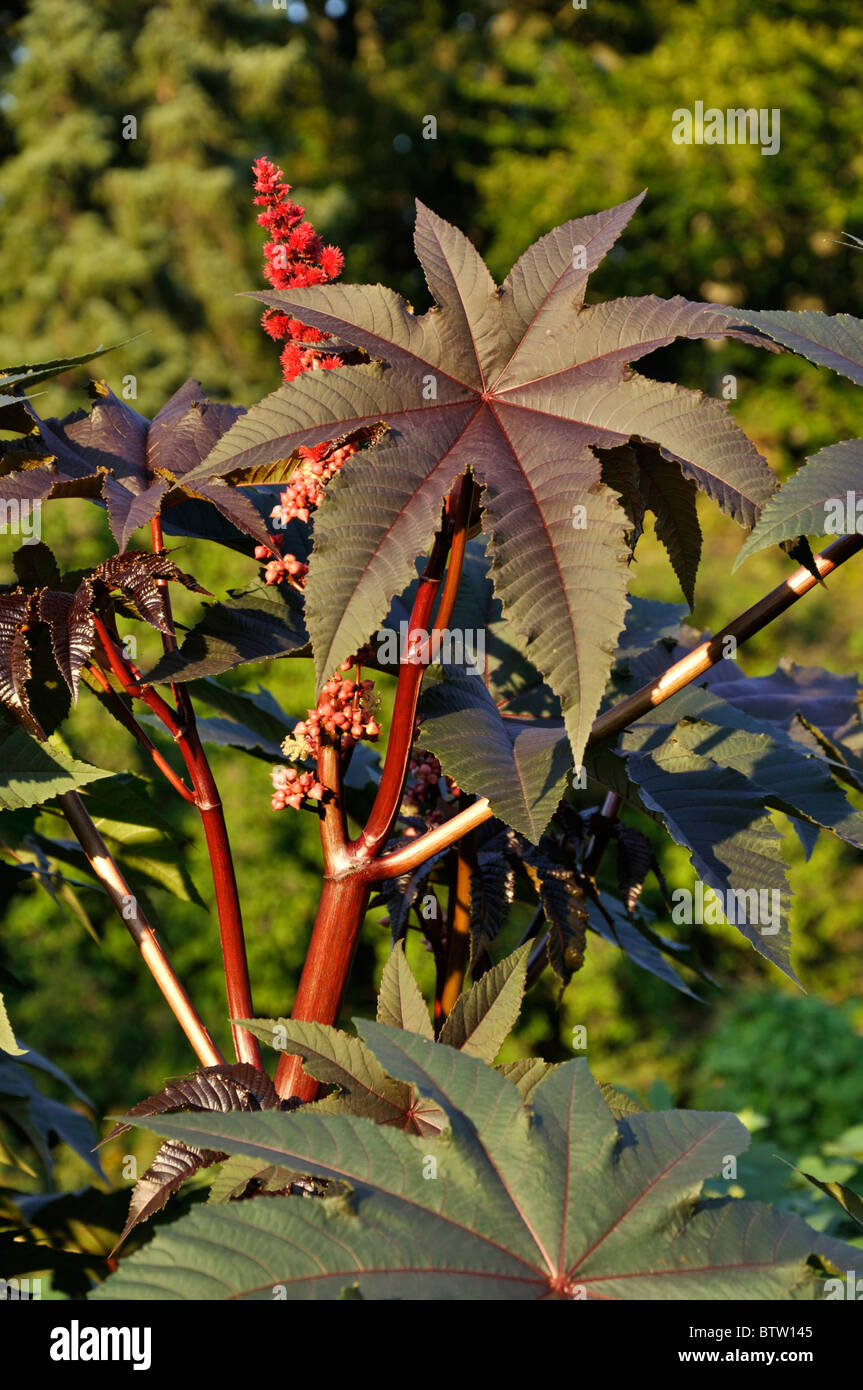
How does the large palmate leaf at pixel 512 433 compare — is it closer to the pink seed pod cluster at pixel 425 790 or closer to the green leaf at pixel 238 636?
the green leaf at pixel 238 636

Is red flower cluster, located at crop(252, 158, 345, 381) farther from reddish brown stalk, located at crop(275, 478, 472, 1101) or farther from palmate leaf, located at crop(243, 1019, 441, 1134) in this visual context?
palmate leaf, located at crop(243, 1019, 441, 1134)

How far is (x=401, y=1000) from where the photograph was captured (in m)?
0.90

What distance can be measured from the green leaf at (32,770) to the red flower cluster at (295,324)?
23 cm

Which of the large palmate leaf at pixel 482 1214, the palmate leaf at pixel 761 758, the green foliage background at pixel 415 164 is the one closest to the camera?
the large palmate leaf at pixel 482 1214

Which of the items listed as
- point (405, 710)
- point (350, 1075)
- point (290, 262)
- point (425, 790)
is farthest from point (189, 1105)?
point (290, 262)

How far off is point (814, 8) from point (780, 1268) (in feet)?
47.1

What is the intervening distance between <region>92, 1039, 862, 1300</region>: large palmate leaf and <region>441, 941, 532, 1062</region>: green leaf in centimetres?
12

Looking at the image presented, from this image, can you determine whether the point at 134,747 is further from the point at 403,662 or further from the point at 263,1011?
the point at 403,662

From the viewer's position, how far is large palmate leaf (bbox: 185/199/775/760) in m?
0.75

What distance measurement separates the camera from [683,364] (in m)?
13.0

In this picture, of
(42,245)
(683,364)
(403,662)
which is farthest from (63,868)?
(42,245)
